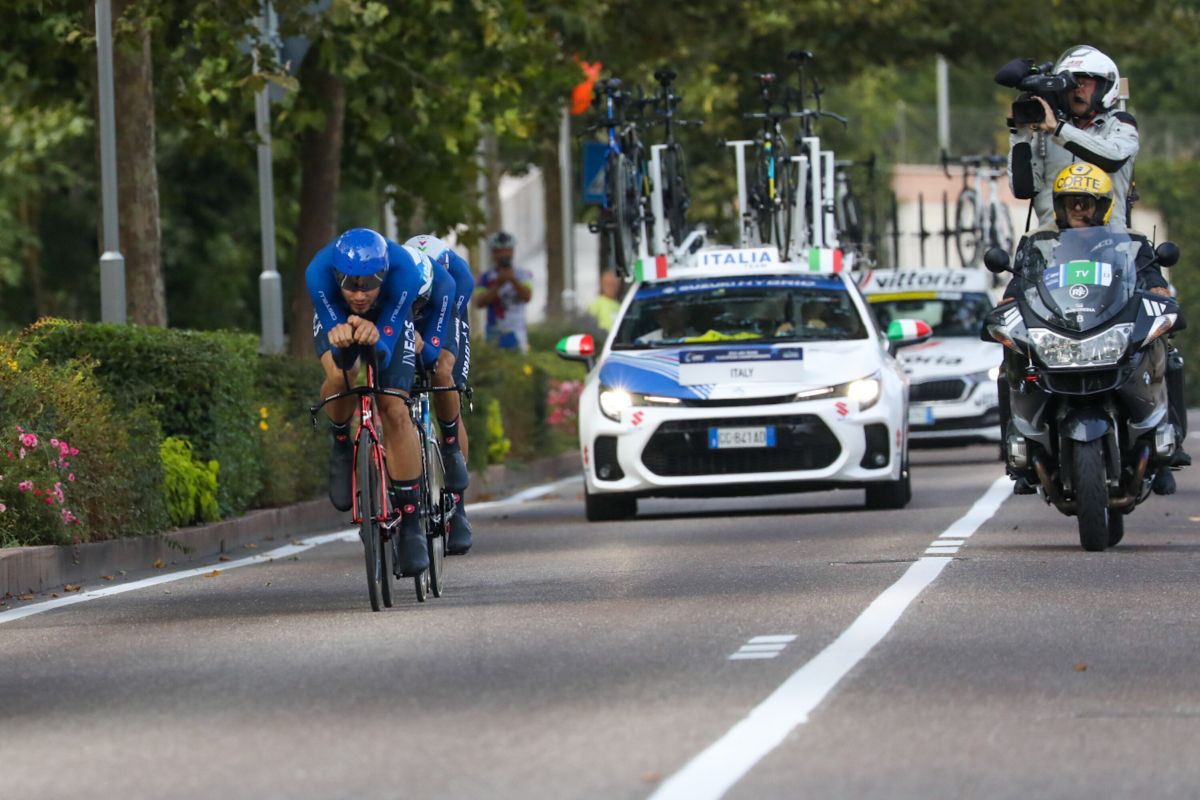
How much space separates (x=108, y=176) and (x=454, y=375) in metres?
6.97

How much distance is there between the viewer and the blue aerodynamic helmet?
11797 millimetres

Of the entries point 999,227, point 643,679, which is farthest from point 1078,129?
point 999,227

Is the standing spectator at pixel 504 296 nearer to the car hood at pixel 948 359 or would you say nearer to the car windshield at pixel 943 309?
the car windshield at pixel 943 309

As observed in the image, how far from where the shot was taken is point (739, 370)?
59.6 feet

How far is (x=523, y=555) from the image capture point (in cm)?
1549

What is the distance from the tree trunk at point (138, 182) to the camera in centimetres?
2106

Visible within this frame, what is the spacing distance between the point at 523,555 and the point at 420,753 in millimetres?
7560

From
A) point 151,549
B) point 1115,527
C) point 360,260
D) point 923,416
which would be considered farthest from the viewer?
point 923,416

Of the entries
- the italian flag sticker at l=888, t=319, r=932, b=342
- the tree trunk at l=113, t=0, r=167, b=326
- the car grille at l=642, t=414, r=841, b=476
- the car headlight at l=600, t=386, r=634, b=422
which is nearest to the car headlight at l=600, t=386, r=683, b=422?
the car headlight at l=600, t=386, r=634, b=422

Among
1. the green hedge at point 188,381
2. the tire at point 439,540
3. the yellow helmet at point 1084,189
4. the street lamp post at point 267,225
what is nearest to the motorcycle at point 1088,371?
the yellow helmet at point 1084,189

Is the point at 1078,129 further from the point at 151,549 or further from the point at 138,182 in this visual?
the point at 138,182

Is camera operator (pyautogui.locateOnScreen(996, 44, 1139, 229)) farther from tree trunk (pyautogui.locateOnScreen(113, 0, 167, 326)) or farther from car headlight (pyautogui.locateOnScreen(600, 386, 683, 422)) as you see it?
tree trunk (pyautogui.locateOnScreen(113, 0, 167, 326))

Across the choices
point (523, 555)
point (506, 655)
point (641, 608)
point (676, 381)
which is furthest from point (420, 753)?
point (676, 381)

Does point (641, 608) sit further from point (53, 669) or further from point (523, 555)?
point (523, 555)
